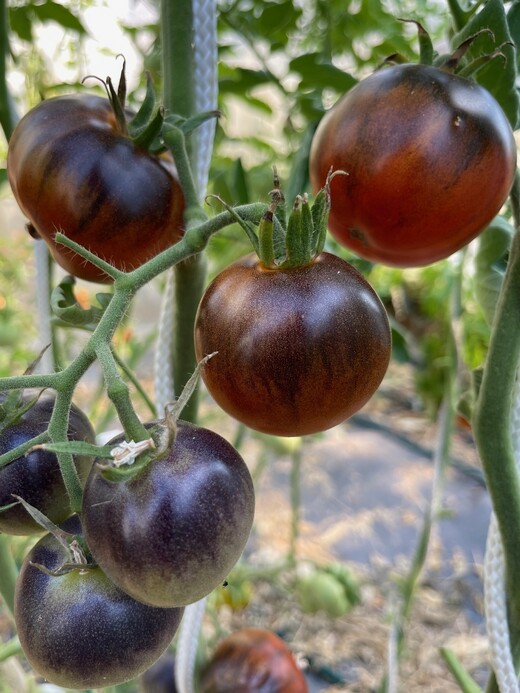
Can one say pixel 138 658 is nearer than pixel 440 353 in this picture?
Yes

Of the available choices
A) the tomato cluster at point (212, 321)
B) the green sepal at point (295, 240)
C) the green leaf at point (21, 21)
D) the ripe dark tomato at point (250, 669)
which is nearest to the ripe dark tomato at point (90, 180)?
the tomato cluster at point (212, 321)

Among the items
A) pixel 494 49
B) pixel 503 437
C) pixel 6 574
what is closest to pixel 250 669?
pixel 6 574

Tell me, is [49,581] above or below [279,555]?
above

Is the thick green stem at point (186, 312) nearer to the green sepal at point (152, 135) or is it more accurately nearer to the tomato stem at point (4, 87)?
the green sepal at point (152, 135)

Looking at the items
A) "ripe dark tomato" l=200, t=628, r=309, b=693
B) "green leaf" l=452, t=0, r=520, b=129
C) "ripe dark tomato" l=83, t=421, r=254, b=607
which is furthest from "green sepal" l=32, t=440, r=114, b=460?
"ripe dark tomato" l=200, t=628, r=309, b=693

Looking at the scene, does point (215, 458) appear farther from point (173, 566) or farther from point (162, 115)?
point (162, 115)

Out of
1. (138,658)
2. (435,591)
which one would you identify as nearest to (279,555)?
(435,591)

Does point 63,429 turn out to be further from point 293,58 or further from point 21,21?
point 21,21
